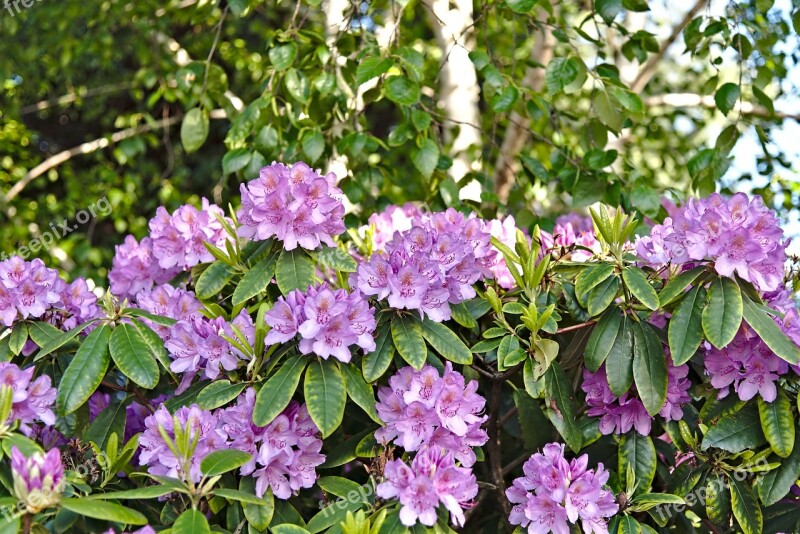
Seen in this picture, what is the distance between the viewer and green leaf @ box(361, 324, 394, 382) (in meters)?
1.62

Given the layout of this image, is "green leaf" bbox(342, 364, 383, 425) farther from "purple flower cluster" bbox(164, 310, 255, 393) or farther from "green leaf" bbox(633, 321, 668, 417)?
"green leaf" bbox(633, 321, 668, 417)

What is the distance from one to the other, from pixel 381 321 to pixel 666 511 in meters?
0.70

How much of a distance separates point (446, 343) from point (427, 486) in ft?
1.01

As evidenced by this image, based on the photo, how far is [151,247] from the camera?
2.15 metres

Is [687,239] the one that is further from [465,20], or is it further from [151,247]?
[465,20]

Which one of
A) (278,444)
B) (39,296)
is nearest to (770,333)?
(278,444)

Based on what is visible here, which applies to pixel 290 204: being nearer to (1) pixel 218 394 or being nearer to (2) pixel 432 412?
(1) pixel 218 394

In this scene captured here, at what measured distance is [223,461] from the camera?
1442 millimetres

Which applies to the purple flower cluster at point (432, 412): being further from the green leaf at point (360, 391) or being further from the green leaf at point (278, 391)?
the green leaf at point (278, 391)

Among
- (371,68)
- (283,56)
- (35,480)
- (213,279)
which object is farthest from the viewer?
(283,56)

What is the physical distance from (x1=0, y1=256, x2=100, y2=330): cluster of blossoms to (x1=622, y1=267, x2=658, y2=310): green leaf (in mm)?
1214

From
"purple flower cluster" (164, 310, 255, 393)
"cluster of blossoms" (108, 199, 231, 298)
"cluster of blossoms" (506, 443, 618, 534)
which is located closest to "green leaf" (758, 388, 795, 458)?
"cluster of blossoms" (506, 443, 618, 534)

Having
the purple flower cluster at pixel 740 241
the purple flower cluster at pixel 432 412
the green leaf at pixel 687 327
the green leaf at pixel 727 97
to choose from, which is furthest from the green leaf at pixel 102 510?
the green leaf at pixel 727 97

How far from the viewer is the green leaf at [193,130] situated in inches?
106
